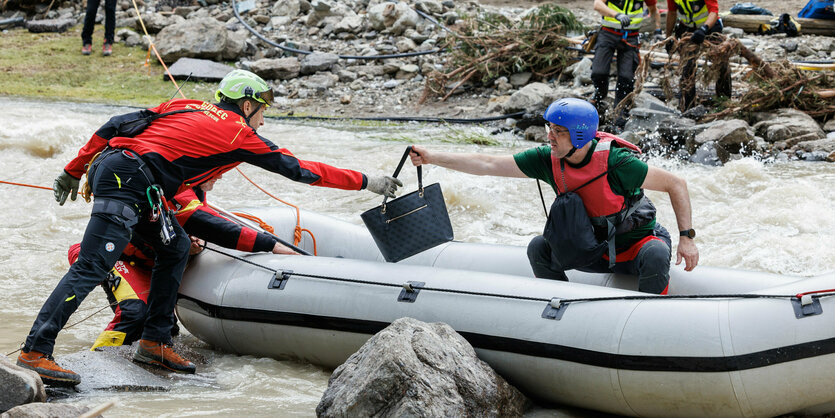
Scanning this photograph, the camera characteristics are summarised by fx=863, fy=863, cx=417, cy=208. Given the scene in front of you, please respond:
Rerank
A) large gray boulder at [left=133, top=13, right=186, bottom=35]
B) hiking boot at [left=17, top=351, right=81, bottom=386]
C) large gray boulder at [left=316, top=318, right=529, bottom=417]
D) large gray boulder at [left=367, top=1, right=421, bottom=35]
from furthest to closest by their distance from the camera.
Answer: large gray boulder at [left=133, top=13, right=186, bottom=35] → large gray boulder at [left=367, top=1, right=421, bottom=35] → hiking boot at [left=17, top=351, right=81, bottom=386] → large gray boulder at [left=316, top=318, right=529, bottom=417]

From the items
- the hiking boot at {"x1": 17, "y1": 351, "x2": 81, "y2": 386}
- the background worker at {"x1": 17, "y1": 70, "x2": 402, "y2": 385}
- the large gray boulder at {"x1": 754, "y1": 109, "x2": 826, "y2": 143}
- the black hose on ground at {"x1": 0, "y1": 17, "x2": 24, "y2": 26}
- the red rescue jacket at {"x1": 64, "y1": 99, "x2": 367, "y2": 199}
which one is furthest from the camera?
the black hose on ground at {"x1": 0, "y1": 17, "x2": 24, "y2": 26}

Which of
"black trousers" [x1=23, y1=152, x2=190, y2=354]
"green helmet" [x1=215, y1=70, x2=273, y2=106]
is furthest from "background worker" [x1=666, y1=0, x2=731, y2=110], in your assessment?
"black trousers" [x1=23, y1=152, x2=190, y2=354]

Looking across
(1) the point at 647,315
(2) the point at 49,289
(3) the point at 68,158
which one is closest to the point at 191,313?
(2) the point at 49,289

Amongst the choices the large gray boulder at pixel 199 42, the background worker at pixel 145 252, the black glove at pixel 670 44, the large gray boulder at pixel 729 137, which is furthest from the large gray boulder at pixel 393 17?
the background worker at pixel 145 252

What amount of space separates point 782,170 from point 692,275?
3.62m

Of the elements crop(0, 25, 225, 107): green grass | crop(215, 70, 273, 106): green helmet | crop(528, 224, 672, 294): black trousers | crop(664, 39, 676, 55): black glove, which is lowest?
crop(0, 25, 225, 107): green grass

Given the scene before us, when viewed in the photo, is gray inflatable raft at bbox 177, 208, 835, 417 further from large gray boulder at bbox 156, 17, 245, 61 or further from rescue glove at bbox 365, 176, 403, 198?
large gray boulder at bbox 156, 17, 245, 61

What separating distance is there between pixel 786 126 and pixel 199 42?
752 centimetres

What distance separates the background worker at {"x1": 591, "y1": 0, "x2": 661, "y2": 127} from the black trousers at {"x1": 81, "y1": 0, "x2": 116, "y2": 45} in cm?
732

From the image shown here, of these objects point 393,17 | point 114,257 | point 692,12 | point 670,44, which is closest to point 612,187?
point 114,257

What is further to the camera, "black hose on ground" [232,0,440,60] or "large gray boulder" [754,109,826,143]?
"black hose on ground" [232,0,440,60]

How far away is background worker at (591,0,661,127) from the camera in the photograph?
297 inches

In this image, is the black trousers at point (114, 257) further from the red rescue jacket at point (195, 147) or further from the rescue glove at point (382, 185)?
the rescue glove at point (382, 185)

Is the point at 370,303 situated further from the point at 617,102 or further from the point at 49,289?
the point at 617,102
